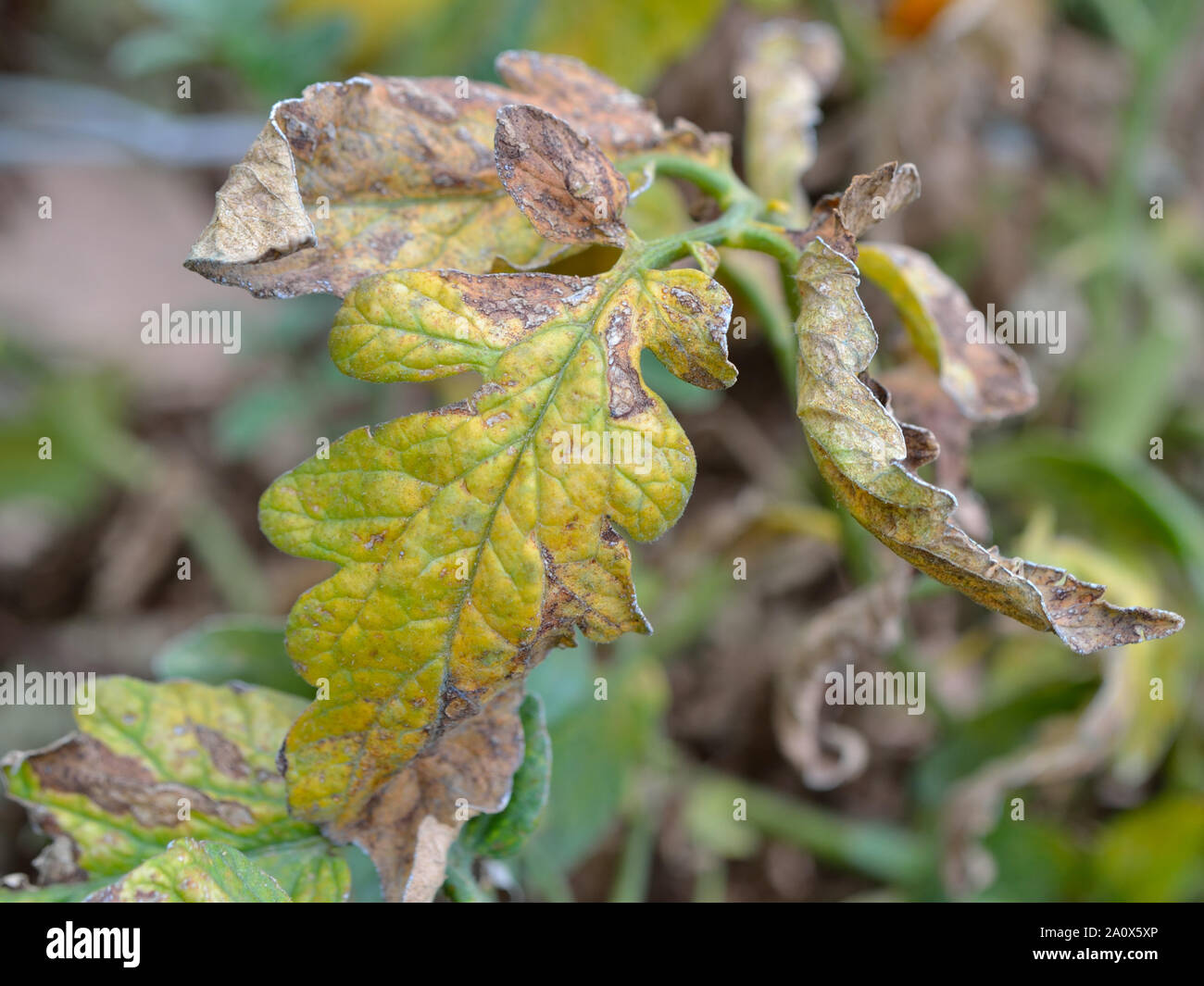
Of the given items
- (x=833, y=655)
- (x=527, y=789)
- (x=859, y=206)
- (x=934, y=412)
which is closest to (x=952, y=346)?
(x=934, y=412)

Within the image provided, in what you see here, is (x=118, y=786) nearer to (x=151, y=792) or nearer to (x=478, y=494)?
(x=151, y=792)

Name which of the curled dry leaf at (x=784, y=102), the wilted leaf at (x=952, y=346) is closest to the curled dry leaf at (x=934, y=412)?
the wilted leaf at (x=952, y=346)

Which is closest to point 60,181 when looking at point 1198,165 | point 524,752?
point 524,752

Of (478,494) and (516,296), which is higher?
(516,296)

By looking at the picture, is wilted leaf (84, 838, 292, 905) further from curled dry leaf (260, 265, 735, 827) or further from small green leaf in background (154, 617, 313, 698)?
small green leaf in background (154, 617, 313, 698)

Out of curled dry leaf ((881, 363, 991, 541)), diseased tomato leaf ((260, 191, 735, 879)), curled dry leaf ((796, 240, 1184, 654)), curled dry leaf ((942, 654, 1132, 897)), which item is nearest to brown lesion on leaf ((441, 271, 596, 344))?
diseased tomato leaf ((260, 191, 735, 879))

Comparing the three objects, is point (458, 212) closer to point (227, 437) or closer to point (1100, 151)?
point (227, 437)

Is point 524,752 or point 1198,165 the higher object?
point 1198,165
